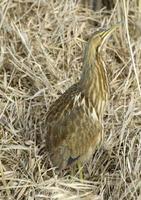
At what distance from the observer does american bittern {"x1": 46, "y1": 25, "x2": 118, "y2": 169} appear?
2.82 meters

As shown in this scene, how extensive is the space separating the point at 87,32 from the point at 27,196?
52.1 inches

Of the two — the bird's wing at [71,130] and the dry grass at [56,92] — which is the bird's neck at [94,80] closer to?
the bird's wing at [71,130]

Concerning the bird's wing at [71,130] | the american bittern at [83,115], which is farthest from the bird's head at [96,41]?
the bird's wing at [71,130]

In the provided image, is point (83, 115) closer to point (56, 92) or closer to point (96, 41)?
point (96, 41)

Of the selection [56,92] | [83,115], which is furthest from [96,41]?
[56,92]

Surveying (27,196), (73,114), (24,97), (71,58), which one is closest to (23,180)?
(27,196)

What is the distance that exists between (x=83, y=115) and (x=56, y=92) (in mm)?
579

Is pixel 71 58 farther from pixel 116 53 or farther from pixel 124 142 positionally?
pixel 124 142

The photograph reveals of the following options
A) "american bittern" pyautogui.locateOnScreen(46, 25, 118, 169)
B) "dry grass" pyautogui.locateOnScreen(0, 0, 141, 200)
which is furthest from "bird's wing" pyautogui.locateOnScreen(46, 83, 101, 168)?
"dry grass" pyautogui.locateOnScreen(0, 0, 141, 200)

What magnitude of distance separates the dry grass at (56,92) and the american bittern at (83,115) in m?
0.13

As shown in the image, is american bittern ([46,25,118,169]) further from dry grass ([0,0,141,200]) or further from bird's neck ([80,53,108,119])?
dry grass ([0,0,141,200])

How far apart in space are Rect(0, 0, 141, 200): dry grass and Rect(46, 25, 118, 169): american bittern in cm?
13

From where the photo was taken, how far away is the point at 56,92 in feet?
11.1

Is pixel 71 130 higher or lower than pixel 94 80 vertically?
lower
